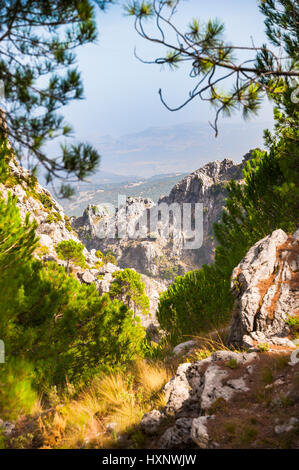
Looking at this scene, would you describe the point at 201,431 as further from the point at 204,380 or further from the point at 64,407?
the point at 64,407

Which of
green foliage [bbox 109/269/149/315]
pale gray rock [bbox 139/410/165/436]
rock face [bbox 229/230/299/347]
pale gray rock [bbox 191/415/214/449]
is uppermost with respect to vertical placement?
rock face [bbox 229/230/299/347]

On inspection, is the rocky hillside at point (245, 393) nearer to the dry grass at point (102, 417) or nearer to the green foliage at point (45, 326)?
the dry grass at point (102, 417)

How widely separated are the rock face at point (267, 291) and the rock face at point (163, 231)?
368ft

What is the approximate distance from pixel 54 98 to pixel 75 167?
114 cm

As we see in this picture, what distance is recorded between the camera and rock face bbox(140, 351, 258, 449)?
3.42 metres

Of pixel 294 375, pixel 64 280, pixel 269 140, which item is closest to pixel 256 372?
pixel 294 375

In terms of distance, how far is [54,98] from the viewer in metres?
3.91

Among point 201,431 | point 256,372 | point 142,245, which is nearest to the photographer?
point 201,431

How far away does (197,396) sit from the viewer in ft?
14.5

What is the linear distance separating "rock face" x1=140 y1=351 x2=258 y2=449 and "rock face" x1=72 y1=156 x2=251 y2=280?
383 feet

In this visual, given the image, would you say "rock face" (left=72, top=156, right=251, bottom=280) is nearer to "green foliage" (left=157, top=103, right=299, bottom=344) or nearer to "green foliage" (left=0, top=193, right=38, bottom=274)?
"green foliage" (left=157, top=103, right=299, bottom=344)

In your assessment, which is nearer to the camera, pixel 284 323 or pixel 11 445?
pixel 11 445

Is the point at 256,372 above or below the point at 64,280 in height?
below

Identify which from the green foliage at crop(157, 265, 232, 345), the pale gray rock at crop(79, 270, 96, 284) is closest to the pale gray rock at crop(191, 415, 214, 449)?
the green foliage at crop(157, 265, 232, 345)
